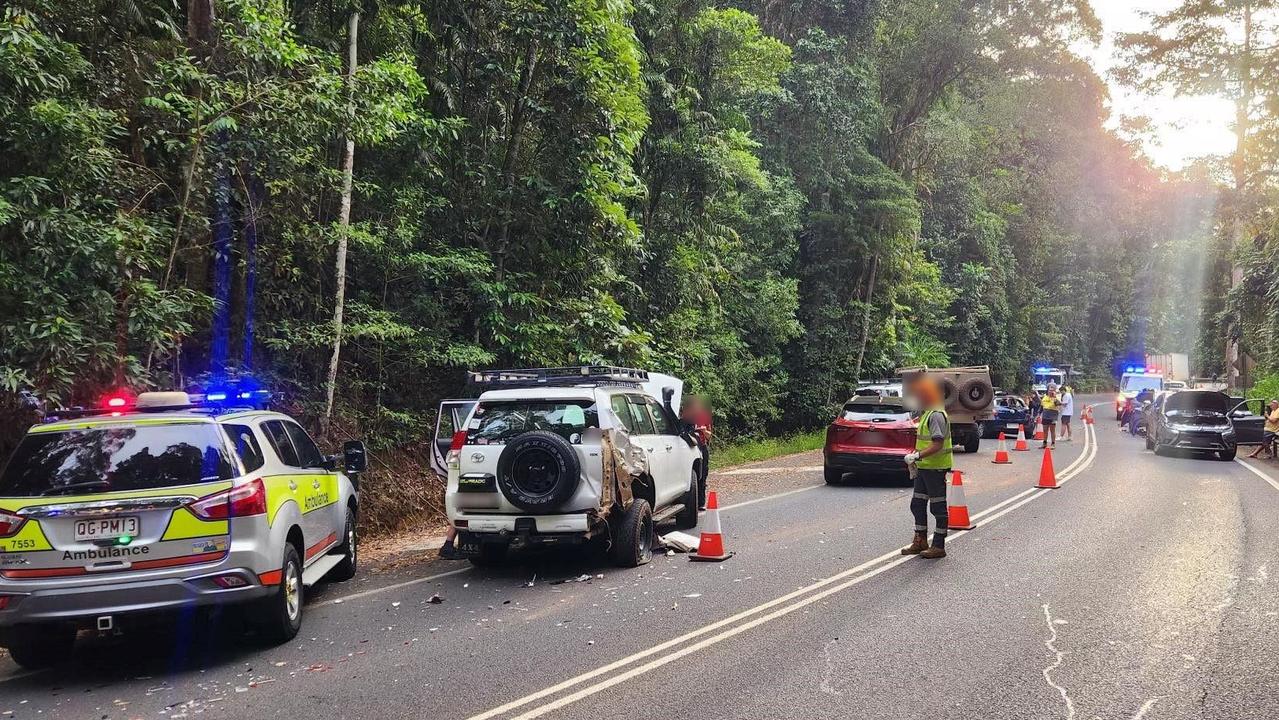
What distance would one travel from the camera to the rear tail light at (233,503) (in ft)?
19.1

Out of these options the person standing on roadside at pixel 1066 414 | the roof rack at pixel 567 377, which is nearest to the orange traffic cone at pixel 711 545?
the roof rack at pixel 567 377

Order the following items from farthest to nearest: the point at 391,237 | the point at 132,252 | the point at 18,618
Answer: the point at 391,237
the point at 132,252
the point at 18,618

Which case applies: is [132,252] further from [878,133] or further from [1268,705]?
[878,133]

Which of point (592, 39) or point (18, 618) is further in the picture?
point (592, 39)

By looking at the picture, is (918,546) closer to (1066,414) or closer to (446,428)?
(446,428)

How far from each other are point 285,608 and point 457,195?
32.9 ft

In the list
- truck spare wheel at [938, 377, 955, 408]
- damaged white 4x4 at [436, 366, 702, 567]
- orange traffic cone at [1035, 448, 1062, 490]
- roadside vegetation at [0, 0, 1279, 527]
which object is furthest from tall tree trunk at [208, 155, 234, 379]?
truck spare wheel at [938, 377, 955, 408]

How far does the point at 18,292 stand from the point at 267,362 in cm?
442

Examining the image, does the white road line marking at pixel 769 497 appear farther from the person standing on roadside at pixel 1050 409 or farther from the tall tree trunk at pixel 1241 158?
the tall tree trunk at pixel 1241 158

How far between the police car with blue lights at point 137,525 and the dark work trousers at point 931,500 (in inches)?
245

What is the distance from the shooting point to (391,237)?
1335 centimetres

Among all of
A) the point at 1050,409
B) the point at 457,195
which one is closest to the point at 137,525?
the point at 457,195

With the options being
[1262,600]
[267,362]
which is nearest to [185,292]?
[267,362]

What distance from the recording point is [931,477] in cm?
939
